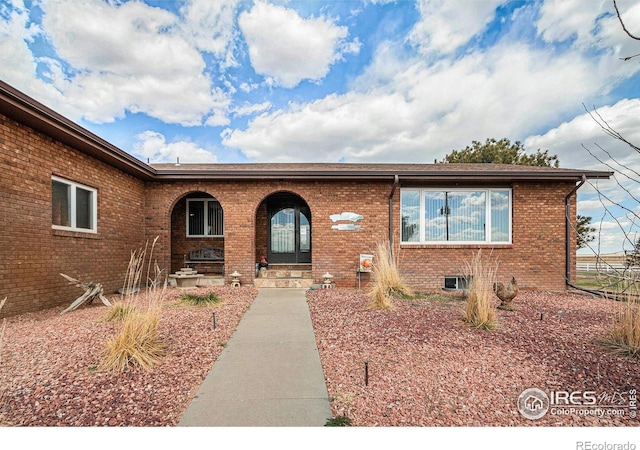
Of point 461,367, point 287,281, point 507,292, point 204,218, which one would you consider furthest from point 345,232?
point 461,367

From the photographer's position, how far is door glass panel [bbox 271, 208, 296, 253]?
31.8ft

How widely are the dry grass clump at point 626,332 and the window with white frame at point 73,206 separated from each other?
346 inches

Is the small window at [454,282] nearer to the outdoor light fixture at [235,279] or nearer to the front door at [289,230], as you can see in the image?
the front door at [289,230]

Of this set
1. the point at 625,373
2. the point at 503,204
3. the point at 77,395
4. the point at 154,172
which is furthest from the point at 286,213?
the point at 625,373

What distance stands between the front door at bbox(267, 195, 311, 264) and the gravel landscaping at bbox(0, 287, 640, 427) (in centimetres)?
477

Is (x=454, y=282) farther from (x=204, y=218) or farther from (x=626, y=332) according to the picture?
(x=204, y=218)

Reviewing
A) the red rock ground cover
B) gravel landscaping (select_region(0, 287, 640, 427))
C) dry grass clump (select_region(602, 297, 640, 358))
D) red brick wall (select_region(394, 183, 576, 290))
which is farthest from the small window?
dry grass clump (select_region(602, 297, 640, 358))

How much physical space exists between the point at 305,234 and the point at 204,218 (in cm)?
344

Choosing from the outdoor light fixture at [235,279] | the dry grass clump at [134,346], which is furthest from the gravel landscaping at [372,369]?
the outdoor light fixture at [235,279]

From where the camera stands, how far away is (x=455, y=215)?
27.3ft

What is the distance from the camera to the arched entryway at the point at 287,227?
9.66 meters

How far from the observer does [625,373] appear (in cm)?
280
